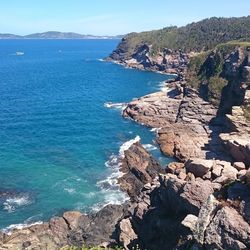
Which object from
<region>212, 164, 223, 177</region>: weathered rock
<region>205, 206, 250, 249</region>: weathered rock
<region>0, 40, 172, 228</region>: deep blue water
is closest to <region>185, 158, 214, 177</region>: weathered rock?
<region>212, 164, 223, 177</region>: weathered rock

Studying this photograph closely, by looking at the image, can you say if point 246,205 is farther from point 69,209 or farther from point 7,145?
point 7,145

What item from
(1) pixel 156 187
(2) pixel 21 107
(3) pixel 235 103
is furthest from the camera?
(2) pixel 21 107

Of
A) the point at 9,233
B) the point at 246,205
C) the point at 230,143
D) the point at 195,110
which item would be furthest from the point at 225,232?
the point at 195,110

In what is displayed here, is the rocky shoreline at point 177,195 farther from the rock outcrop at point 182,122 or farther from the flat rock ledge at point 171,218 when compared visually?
the rock outcrop at point 182,122

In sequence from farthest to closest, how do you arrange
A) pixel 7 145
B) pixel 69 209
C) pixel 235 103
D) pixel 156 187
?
pixel 235 103
pixel 7 145
pixel 69 209
pixel 156 187

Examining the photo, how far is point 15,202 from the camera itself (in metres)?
74.4

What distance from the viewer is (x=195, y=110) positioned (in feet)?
404

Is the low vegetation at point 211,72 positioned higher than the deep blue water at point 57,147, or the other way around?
the low vegetation at point 211,72

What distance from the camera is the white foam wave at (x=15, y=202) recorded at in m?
72.3

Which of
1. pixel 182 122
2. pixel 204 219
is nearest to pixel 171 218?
pixel 204 219

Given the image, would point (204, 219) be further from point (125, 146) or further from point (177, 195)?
point (125, 146)

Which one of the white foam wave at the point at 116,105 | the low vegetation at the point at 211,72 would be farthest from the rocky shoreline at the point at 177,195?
the white foam wave at the point at 116,105

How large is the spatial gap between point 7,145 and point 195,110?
54.8m

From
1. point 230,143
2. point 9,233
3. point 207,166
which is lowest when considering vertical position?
point 9,233
